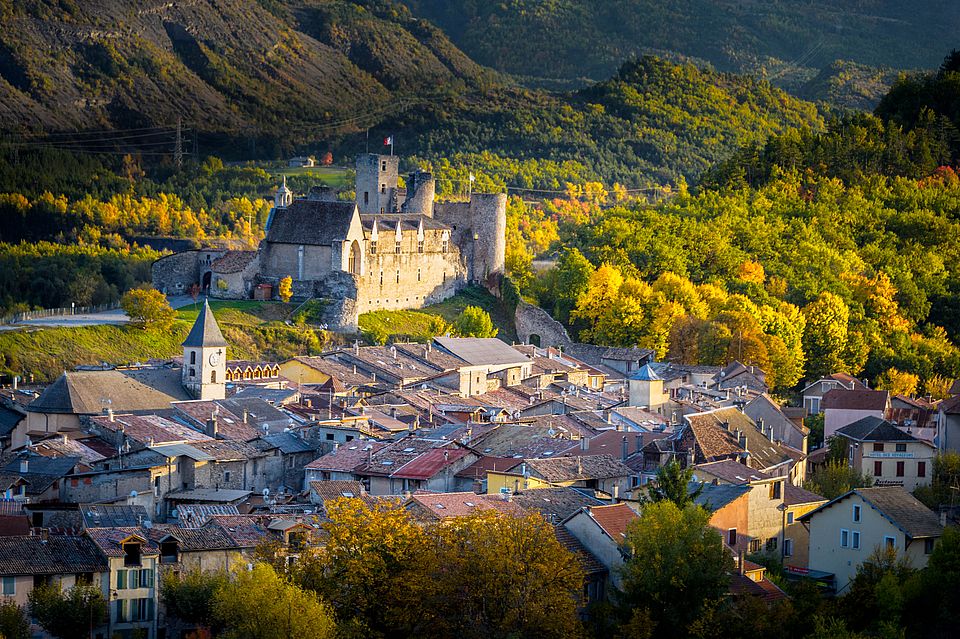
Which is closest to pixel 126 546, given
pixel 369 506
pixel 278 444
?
pixel 369 506

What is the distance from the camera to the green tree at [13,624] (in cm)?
3931

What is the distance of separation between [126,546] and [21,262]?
201ft

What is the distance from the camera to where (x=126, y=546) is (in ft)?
142

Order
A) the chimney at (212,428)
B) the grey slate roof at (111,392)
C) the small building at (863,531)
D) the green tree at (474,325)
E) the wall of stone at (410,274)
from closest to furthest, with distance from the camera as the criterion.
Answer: the small building at (863,531)
the chimney at (212,428)
the grey slate roof at (111,392)
the green tree at (474,325)
the wall of stone at (410,274)

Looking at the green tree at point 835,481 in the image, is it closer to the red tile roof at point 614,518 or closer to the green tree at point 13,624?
the red tile roof at point 614,518


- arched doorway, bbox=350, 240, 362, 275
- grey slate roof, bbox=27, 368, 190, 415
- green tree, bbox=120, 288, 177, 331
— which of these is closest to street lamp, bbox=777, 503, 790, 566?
grey slate roof, bbox=27, 368, 190, 415

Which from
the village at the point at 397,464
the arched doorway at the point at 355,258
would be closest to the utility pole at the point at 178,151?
the arched doorway at the point at 355,258

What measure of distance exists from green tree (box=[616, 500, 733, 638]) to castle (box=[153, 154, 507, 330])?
158 feet

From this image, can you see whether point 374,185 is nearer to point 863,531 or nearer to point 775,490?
point 775,490

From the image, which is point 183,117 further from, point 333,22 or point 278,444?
point 278,444

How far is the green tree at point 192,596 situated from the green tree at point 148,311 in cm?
4117

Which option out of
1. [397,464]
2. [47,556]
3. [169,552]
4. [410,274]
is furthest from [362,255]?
[47,556]

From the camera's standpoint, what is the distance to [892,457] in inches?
2442

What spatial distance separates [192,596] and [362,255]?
52.8 metres
